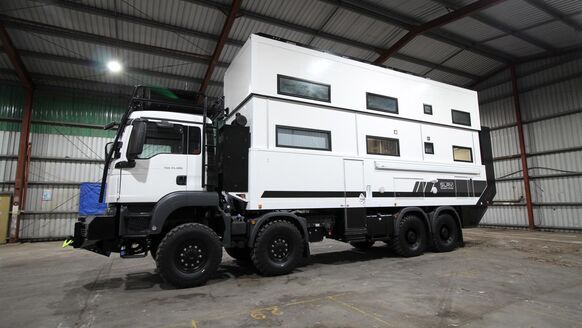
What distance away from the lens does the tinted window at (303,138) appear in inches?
239

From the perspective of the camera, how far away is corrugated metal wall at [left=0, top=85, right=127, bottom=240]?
1345 centimetres

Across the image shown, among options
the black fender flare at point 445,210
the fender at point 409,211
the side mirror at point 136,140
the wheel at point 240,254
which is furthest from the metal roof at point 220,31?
the wheel at point 240,254

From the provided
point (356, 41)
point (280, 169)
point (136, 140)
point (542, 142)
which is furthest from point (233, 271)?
point (542, 142)

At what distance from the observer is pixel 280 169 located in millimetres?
5906

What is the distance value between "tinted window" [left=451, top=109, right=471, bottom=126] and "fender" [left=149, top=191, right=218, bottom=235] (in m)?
7.26

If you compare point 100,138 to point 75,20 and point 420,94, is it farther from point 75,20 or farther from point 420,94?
point 420,94

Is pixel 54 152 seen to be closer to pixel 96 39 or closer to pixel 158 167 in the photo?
pixel 96 39

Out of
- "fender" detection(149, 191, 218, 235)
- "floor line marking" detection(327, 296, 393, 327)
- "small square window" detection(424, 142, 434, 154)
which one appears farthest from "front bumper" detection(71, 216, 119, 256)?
"small square window" detection(424, 142, 434, 154)

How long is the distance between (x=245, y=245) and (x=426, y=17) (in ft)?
35.8

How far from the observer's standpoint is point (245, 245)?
5.75 metres

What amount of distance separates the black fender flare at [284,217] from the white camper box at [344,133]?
0.56 feet

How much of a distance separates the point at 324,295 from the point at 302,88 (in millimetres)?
4056

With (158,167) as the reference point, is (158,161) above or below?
above

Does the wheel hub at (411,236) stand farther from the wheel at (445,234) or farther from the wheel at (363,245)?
the wheel at (363,245)
